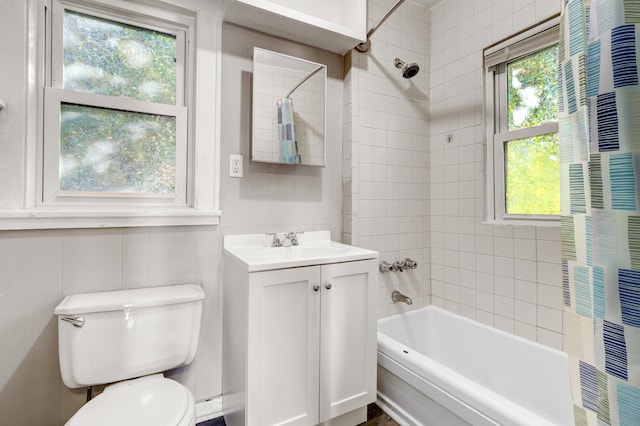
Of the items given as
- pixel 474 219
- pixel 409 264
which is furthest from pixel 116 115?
pixel 474 219

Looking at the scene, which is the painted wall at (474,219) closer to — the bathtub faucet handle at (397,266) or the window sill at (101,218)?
the bathtub faucet handle at (397,266)

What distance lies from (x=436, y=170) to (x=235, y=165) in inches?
58.1

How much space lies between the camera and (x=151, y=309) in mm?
1237

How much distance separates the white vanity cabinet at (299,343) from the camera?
1.18 metres

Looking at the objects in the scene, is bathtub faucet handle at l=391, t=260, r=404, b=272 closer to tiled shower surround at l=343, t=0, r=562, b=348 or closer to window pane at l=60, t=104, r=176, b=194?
tiled shower surround at l=343, t=0, r=562, b=348

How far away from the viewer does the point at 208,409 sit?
1.53 meters

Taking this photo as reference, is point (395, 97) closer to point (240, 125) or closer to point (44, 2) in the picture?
point (240, 125)

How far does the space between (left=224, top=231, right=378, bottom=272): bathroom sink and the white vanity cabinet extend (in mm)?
28

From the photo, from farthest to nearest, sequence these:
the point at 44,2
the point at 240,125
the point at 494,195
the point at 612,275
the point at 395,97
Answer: the point at 395,97 < the point at 494,195 < the point at 240,125 < the point at 44,2 < the point at 612,275

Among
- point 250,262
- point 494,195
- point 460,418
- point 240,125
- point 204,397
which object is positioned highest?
point 240,125

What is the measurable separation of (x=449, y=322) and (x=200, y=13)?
2411mm

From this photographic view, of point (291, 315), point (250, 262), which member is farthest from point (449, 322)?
point (250, 262)

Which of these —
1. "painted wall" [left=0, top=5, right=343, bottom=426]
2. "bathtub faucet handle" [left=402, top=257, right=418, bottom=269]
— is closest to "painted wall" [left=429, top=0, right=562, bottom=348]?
"bathtub faucet handle" [left=402, top=257, right=418, bottom=269]

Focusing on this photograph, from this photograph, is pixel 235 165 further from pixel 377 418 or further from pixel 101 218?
pixel 377 418
